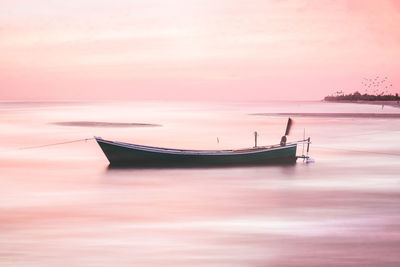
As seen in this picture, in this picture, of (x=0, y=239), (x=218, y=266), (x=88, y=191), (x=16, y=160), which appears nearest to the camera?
(x=218, y=266)

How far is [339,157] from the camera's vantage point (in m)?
37.6

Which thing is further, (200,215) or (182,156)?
(182,156)

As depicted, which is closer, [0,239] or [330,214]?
[0,239]

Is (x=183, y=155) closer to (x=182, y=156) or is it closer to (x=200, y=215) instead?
(x=182, y=156)

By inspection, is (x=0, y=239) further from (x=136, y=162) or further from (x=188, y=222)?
(x=136, y=162)

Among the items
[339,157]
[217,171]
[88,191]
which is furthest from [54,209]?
[339,157]

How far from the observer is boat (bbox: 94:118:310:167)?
90.9ft

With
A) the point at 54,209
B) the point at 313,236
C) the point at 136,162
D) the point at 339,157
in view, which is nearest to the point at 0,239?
the point at 54,209

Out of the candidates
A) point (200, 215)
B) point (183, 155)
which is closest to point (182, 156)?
point (183, 155)

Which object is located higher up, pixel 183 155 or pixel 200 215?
pixel 183 155

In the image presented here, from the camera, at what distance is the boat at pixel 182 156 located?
90.9 ft

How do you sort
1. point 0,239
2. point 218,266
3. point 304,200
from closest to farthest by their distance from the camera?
point 218,266 → point 0,239 → point 304,200

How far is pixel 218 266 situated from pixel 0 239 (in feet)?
18.6

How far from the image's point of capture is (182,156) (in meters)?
27.9
